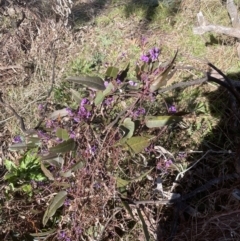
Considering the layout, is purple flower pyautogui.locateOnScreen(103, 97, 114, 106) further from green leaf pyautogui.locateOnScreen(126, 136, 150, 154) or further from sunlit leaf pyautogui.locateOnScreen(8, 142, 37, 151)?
sunlit leaf pyautogui.locateOnScreen(8, 142, 37, 151)

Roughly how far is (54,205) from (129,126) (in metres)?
0.55

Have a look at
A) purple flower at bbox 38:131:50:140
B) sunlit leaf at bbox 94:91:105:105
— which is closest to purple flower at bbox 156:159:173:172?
sunlit leaf at bbox 94:91:105:105

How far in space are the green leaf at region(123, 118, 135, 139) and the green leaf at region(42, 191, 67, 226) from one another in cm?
44

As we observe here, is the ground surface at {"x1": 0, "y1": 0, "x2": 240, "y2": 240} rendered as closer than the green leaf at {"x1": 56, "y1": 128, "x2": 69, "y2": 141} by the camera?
No

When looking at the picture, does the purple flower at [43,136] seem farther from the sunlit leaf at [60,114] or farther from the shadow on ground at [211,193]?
the shadow on ground at [211,193]

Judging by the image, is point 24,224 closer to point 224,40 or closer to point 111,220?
point 111,220

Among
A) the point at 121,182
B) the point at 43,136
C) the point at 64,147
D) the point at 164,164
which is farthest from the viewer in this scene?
the point at 164,164

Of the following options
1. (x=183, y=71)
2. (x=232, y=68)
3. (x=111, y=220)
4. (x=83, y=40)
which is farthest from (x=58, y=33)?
(x=111, y=220)

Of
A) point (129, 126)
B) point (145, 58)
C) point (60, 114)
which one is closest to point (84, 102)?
point (60, 114)

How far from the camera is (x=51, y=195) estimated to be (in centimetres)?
235

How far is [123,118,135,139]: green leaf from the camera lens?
211 centimetres

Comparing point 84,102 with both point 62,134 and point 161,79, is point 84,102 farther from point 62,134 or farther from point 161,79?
point 161,79

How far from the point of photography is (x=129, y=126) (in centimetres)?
213

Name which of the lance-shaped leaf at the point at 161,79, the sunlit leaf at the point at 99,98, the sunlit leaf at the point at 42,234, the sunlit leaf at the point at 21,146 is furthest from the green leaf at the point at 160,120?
the sunlit leaf at the point at 42,234
